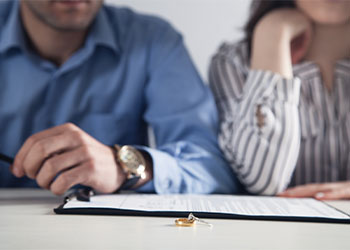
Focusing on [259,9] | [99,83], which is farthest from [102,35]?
[259,9]

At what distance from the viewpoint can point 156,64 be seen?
1286 millimetres

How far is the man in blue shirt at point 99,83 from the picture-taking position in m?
1.19

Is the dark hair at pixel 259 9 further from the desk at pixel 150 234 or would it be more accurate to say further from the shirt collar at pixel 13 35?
the desk at pixel 150 234

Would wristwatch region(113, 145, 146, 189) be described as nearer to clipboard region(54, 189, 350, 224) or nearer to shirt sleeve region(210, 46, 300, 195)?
clipboard region(54, 189, 350, 224)

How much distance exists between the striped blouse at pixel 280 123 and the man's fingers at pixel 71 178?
1.35 ft

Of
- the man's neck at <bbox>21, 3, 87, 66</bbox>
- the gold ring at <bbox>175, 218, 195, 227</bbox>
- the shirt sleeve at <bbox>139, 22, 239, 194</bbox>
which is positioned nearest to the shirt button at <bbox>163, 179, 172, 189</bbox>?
the shirt sleeve at <bbox>139, 22, 239, 194</bbox>

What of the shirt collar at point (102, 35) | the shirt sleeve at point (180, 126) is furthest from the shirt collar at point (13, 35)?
the shirt sleeve at point (180, 126)

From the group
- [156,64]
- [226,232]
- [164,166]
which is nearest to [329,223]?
[226,232]

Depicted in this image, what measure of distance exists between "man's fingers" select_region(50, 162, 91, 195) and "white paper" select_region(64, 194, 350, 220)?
45 millimetres

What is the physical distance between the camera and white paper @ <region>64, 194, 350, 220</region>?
0.72m

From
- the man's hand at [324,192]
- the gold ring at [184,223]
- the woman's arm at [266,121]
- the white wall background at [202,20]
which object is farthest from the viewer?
the white wall background at [202,20]

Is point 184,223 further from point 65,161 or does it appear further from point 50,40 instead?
point 50,40

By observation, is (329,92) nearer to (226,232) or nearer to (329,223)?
(329,223)

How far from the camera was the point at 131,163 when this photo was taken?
2.97 ft
